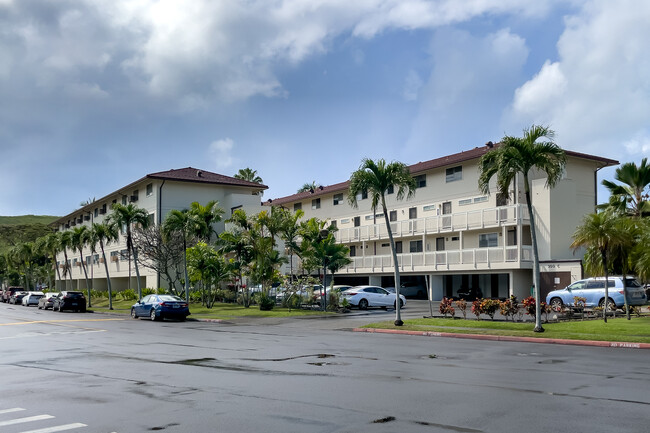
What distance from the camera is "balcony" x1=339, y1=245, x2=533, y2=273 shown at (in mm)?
40125

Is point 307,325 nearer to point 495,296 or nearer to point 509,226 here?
point 509,226

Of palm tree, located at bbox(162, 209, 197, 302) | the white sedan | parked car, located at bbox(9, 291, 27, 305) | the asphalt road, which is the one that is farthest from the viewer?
parked car, located at bbox(9, 291, 27, 305)

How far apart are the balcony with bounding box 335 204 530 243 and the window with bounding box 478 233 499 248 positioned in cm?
125

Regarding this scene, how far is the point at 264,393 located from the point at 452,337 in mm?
13279

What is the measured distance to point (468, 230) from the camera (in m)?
44.4

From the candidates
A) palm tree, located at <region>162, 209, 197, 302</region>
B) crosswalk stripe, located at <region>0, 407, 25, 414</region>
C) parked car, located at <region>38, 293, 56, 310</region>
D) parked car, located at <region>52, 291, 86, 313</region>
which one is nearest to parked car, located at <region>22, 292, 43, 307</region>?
parked car, located at <region>38, 293, 56, 310</region>

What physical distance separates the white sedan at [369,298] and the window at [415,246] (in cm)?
1119

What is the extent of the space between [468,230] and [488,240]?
1.55 metres

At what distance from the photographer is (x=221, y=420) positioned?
7895 millimetres

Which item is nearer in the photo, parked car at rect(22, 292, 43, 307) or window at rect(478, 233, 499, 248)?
window at rect(478, 233, 499, 248)

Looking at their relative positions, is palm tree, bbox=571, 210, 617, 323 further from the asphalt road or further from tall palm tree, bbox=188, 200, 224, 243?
tall palm tree, bbox=188, 200, 224, 243

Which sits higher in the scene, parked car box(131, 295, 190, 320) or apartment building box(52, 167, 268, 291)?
apartment building box(52, 167, 268, 291)

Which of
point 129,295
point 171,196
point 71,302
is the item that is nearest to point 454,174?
point 171,196

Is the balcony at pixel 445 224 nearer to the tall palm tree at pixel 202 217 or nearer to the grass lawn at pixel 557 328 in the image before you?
the tall palm tree at pixel 202 217
